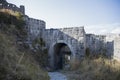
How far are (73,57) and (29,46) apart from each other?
3.24m

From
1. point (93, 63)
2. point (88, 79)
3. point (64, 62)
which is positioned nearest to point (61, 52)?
point (64, 62)

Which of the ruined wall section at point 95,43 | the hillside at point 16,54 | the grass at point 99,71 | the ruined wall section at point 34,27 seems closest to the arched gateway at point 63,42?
the ruined wall section at point 34,27

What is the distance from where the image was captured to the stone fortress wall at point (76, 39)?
12.3m

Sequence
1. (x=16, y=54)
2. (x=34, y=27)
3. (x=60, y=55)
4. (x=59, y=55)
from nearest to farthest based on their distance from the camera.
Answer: (x=16, y=54), (x=34, y=27), (x=59, y=55), (x=60, y=55)

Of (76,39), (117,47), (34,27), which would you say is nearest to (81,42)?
(76,39)


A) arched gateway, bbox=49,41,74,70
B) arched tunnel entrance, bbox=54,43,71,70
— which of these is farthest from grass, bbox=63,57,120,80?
arched tunnel entrance, bbox=54,43,71,70

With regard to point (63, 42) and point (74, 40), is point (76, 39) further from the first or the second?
point (63, 42)

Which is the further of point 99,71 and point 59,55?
point 59,55

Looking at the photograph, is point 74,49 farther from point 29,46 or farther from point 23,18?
point 23,18

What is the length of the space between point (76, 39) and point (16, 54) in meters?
5.74

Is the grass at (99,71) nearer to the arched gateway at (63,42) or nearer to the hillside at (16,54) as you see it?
the arched gateway at (63,42)

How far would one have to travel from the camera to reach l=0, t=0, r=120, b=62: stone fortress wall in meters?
12.3

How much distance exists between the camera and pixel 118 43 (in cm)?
1116

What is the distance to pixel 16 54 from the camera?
25.5 ft
